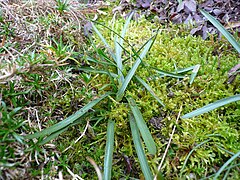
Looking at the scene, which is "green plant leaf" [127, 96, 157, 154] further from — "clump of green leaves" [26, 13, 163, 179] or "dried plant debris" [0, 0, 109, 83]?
"dried plant debris" [0, 0, 109, 83]

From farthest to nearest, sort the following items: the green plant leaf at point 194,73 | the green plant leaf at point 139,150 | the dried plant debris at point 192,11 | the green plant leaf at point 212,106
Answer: the dried plant debris at point 192,11
the green plant leaf at point 194,73
the green plant leaf at point 212,106
the green plant leaf at point 139,150

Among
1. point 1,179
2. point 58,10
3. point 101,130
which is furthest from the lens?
point 58,10

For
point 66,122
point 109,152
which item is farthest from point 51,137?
point 109,152

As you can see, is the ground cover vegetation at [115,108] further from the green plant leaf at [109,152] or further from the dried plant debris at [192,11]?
the dried plant debris at [192,11]

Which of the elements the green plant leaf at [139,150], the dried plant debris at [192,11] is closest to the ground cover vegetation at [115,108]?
the green plant leaf at [139,150]

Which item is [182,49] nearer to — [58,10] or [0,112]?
[58,10]

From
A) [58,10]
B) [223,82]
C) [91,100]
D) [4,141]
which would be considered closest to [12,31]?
[58,10]

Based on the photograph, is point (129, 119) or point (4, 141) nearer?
point (4, 141)
